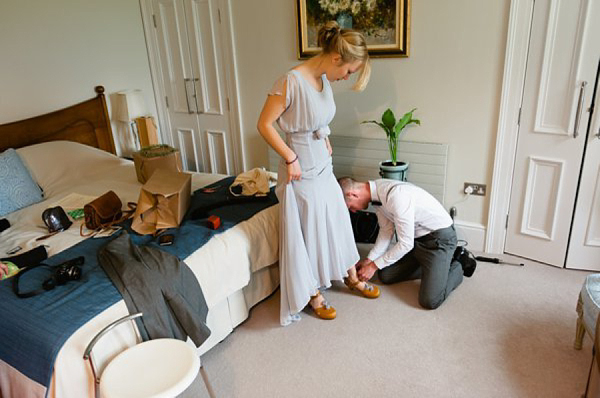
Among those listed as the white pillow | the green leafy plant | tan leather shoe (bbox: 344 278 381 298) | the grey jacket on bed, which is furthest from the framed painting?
the grey jacket on bed

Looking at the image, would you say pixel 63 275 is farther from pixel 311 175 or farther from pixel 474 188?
pixel 474 188

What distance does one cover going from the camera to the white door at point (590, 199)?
2287mm

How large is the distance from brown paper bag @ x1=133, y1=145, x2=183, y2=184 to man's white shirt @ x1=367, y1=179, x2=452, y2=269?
1.41 metres

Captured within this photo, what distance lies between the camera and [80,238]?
6.93ft

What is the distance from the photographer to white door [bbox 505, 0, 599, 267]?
233 cm

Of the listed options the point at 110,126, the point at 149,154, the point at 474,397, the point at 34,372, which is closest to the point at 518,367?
the point at 474,397

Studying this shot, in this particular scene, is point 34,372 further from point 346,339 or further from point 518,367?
point 518,367

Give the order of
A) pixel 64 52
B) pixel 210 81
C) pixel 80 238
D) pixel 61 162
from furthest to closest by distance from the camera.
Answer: pixel 210 81
pixel 64 52
pixel 61 162
pixel 80 238

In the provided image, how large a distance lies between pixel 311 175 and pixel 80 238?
3.82 feet

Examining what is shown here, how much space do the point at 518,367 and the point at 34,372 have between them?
1926mm

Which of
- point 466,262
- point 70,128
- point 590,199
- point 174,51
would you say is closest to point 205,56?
point 174,51

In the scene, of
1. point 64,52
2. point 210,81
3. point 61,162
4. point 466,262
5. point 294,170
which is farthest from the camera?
point 210,81

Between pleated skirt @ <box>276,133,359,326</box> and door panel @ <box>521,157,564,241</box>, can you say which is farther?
door panel @ <box>521,157,564,241</box>

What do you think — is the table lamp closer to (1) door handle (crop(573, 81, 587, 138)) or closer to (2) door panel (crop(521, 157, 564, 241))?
(2) door panel (crop(521, 157, 564, 241))
